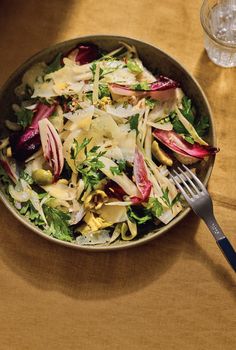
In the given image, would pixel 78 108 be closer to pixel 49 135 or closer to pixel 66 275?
pixel 49 135

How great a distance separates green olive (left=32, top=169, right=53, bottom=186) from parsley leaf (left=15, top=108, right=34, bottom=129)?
13 centimetres

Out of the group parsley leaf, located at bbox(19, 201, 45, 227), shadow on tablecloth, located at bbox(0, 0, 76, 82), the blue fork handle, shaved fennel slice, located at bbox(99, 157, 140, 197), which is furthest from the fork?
shadow on tablecloth, located at bbox(0, 0, 76, 82)

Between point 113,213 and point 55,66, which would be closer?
point 113,213

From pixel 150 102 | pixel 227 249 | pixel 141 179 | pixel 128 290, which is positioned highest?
pixel 150 102

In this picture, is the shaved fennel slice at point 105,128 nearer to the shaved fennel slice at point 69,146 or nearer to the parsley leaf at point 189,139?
the shaved fennel slice at point 69,146

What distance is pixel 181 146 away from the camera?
139 centimetres

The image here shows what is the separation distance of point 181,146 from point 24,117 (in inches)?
14.9

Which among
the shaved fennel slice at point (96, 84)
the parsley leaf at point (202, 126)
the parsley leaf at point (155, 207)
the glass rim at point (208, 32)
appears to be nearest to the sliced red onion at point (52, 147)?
the shaved fennel slice at point (96, 84)

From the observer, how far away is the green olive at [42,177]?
1.38m

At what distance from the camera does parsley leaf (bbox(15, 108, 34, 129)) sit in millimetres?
1440

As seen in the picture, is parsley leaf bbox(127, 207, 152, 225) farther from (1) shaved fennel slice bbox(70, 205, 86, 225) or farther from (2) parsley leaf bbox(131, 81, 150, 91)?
Answer: (2) parsley leaf bbox(131, 81, 150, 91)

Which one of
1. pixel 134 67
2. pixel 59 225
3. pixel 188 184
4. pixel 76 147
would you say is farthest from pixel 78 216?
pixel 134 67

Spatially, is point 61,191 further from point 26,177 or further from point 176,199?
point 176,199

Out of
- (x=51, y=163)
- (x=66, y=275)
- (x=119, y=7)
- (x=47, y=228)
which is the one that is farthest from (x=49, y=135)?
(x=119, y=7)
